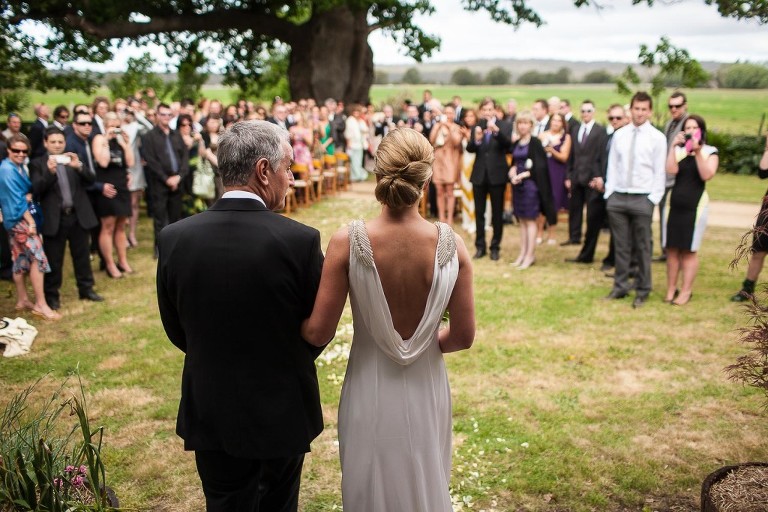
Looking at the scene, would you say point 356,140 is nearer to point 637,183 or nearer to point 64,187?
point 64,187

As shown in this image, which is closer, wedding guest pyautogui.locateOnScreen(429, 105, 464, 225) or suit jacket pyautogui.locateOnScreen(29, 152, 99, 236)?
suit jacket pyautogui.locateOnScreen(29, 152, 99, 236)

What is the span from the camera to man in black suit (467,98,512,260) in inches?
391

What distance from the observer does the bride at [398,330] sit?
279cm

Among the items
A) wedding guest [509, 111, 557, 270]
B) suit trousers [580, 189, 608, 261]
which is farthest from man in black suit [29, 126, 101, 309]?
suit trousers [580, 189, 608, 261]

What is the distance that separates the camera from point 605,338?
7.01 meters

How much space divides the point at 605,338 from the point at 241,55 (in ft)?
60.9

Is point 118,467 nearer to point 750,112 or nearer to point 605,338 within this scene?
point 605,338

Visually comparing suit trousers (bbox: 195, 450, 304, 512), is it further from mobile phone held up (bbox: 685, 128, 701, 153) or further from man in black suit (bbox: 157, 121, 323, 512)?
mobile phone held up (bbox: 685, 128, 701, 153)

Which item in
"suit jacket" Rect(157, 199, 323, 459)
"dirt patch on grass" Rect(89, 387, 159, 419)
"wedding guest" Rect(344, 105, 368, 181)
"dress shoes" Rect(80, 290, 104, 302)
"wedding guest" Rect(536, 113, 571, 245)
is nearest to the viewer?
"suit jacket" Rect(157, 199, 323, 459)

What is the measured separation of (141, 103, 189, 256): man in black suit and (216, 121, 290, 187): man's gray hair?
7.65m

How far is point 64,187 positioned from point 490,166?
5620 millimetres

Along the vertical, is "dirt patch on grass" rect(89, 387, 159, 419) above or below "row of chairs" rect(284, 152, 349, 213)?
below

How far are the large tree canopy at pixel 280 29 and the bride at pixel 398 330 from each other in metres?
15.9

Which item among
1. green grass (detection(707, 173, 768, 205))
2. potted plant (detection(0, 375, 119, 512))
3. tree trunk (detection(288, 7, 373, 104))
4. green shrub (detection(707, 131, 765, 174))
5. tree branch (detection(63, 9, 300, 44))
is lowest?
green grass (detection(707, 173, 768, 205))
